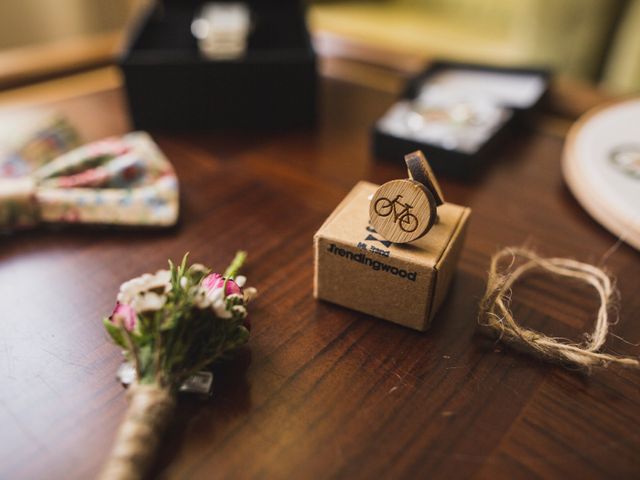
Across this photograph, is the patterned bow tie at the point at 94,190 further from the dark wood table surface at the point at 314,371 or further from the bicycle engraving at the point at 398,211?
the bicycle engraving at the point at 398,211

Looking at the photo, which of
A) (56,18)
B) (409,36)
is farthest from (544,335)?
(56,18)

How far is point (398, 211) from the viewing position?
608 mm

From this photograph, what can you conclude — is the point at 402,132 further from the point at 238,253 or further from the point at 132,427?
the point at 132,427

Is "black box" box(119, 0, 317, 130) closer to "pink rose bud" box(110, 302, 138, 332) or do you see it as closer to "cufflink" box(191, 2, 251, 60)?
"cufflink" box(191, 2, 251, 60)

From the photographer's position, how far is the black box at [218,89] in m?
1.05

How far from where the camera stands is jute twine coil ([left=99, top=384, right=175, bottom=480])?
0.47m

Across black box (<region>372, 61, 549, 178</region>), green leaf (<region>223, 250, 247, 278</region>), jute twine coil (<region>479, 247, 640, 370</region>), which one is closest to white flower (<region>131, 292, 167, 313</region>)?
green leaf (<region>223, 250, 247, 278</region>)

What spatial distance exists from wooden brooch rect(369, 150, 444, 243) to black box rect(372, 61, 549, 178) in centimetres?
34

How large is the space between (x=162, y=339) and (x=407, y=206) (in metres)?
0.29

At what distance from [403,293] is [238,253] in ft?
0.86

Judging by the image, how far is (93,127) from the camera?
3.76 feet

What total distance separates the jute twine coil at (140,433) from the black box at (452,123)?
63 centimetres

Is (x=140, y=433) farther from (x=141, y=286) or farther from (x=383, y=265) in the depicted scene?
(x=383, y=265)

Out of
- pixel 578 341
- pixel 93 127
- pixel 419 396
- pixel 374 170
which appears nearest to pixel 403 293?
pixel 419 396
